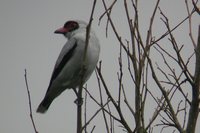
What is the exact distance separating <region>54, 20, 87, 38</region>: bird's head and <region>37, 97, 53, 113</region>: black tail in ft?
3.67

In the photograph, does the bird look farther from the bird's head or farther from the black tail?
the bird's head

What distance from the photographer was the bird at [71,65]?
20.0ft

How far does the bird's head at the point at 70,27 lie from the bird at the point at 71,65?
26cm

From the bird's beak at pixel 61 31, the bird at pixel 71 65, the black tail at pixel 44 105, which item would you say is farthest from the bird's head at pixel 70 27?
the black tail at pixel 44 105

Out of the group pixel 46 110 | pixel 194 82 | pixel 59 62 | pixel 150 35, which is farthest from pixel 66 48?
pixel 194 82

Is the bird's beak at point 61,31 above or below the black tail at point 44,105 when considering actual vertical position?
above

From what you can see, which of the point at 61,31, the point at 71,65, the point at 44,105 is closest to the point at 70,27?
the point at 61,31

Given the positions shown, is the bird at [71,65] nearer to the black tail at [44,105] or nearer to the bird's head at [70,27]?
the black tail at [44,105]

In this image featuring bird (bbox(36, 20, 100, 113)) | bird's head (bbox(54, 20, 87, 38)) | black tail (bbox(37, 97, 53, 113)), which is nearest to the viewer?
bird (bbox(36, 20, 100, 113))

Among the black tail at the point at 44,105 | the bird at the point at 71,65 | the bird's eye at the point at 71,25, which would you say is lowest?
the black tail at the point at 44,105

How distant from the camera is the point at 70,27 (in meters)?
7.30

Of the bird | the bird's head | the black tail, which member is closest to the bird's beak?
the bird's head

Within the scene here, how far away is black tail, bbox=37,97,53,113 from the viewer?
6723 mm

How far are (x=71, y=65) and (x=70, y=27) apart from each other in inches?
49.7
